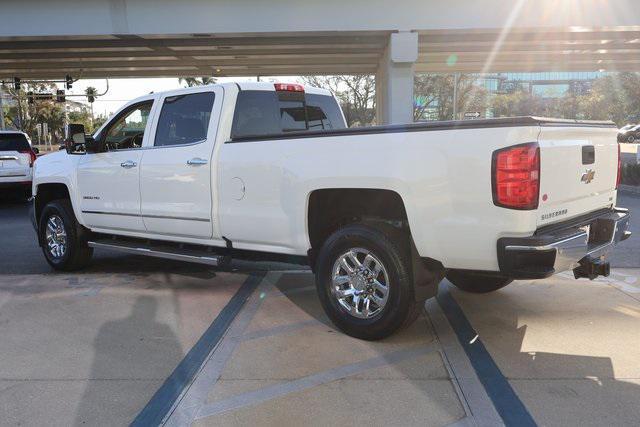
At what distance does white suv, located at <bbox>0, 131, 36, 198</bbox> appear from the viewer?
13656mm

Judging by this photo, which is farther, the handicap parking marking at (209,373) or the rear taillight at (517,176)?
the rear taillight at (517,176)

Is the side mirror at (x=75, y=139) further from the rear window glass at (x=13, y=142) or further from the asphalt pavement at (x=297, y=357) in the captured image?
the rear window glass at (x=13, y=142)

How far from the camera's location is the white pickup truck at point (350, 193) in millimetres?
3729

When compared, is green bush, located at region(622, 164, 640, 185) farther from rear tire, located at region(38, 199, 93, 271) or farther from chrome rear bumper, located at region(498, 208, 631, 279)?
rear tire, located at region(38, 199, 93, 271)

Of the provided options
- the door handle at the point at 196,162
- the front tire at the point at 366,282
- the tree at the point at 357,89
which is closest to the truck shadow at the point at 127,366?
the front tire at the point at 366,282

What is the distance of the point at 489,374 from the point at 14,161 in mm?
13314

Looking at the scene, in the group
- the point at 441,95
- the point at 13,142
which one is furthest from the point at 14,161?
the point at 441,95

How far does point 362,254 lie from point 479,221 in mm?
1049

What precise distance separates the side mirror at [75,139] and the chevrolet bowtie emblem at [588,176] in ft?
17.0

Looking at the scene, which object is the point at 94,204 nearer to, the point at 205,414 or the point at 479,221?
the point at 205,414

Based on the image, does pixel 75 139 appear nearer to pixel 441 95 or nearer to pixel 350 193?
pixel 350 193

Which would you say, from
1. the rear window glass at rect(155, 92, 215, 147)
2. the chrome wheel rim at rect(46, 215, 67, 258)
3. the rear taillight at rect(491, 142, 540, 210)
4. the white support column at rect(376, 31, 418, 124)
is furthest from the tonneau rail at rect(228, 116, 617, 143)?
the white support column at rect(376, 31, 418, 124)

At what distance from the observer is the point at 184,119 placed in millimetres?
5793

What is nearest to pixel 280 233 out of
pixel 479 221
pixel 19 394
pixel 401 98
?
pixel 479 221
